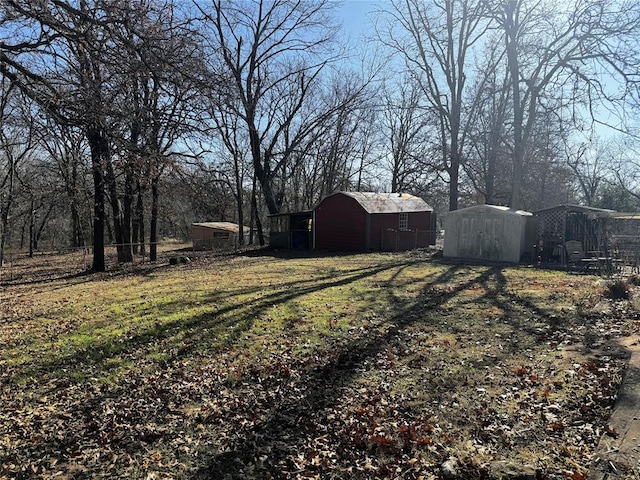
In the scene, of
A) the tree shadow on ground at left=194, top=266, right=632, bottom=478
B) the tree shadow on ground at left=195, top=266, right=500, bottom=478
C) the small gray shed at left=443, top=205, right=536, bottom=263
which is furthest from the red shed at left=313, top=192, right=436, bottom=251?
the tree shadow on ground at left=195, top=266, right=500, bottom=478

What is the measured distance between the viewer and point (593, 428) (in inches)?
163

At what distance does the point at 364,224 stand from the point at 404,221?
3468mm

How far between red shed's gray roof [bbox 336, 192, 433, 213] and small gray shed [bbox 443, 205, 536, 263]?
5.67m

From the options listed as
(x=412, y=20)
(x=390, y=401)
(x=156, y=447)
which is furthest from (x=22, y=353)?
(x=412, y=20)

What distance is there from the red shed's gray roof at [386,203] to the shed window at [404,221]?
1.00 ft

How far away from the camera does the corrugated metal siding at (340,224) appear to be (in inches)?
953

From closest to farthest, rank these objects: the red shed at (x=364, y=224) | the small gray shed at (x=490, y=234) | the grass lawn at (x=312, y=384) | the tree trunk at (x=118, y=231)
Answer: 1. the grass lawn at (x=312, y=384)
2. the small gray shed at (x=490, y=234)
3. the tree trunk at (x=118, y=231)
4. the red shed at (x=364, y=224)

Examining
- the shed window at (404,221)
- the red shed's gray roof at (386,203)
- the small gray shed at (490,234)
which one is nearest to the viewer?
the small gray shed at (490,234)

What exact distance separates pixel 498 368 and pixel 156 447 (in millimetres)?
4408

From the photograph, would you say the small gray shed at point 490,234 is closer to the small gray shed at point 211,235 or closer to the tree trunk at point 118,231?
the tree trunk at point 118,231

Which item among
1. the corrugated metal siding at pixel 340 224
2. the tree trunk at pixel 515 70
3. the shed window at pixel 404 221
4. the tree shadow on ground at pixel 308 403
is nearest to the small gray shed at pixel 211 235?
the corrugated metal siding at pixel 340 224

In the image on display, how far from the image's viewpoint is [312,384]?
5781mm

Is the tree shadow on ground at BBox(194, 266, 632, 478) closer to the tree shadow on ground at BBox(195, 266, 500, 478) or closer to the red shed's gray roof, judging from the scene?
the tree shadow on ground at BBox(195, 266, 500, 478)

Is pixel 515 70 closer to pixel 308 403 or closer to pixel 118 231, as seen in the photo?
pixel 308 403
